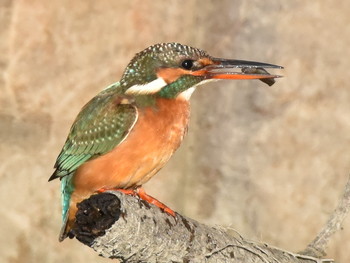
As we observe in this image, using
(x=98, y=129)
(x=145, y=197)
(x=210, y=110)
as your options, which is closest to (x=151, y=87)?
(x=98, y=129)

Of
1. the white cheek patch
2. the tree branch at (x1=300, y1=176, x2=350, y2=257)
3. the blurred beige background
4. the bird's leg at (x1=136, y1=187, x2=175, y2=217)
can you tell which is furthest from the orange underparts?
the blurred beige background

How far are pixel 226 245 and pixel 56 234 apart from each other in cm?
249

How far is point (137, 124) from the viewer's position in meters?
3.13

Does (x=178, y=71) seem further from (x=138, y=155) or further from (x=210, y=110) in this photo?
(x=210, y=110)

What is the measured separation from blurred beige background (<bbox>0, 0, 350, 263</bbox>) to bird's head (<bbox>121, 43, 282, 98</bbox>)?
6.40 ft

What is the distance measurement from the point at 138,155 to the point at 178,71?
0.34 metres

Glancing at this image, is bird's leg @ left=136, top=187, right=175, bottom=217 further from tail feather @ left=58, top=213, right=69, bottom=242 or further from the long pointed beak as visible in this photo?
the long pointed beak

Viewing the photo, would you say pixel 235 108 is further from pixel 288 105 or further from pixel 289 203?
pixel 289 203

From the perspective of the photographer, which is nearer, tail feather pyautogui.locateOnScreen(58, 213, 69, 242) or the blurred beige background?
tail feather pyautogui.locateOnScreen(58, 213, 69, 242)

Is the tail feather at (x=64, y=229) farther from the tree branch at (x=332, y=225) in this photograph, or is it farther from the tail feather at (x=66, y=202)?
the tree branch at (x=332, y=225)

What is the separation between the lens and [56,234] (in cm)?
535

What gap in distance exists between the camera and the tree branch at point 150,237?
8.55ft

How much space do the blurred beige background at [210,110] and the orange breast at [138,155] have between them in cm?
203

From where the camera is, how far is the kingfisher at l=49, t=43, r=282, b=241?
10.2 ft
